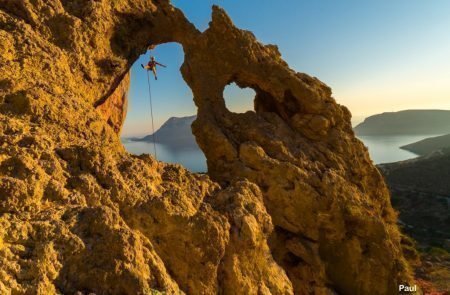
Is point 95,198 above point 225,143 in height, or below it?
below

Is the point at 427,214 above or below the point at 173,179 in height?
below

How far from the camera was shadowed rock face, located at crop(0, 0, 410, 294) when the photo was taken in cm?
527

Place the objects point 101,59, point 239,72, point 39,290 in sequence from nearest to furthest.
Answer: point 39,290
point 101,59
point 239,72

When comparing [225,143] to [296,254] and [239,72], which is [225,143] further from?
[296,254]

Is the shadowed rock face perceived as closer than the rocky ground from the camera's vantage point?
Yes

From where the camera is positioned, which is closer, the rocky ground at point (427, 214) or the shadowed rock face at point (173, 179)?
the shadowed rock face at point (173, 179)

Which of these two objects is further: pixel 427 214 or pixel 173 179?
pixel 427 214

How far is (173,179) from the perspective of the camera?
8.74 meters

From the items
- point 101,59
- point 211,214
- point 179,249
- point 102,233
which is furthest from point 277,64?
point 102,233

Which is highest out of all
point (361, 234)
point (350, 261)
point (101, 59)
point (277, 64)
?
point (277, 64)

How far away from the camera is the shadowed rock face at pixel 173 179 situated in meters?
5.27

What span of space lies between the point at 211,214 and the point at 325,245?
7.89 meters

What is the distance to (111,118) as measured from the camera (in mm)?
16531

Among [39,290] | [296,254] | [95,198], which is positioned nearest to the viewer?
[39,290]
